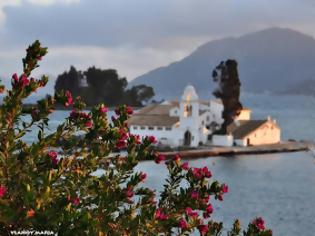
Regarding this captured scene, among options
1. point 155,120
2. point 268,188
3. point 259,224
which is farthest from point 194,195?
point 155,120

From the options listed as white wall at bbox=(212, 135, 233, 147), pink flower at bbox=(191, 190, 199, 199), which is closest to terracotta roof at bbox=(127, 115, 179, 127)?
→ white wall at bbox=(212, 135, 233, 147)

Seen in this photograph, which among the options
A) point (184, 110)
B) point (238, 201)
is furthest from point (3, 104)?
point (184, 110)

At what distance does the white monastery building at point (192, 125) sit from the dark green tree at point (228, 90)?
6.19ft

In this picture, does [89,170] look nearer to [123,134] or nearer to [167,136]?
[123,134]

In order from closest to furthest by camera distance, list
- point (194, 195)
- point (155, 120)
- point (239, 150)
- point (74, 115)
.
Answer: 1. point (194, 195)
2. point (74, 115)
3. point (239, 150)
4. point (155, 120)

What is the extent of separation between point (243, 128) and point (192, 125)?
26.4 feet

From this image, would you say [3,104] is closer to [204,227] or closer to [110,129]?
[110,129]

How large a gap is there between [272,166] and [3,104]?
203 feet

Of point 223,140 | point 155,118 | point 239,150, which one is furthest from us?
point 155,118

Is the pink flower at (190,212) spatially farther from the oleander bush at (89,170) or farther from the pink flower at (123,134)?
the pink flower at (123,134)

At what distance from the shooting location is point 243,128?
84438 millimetres

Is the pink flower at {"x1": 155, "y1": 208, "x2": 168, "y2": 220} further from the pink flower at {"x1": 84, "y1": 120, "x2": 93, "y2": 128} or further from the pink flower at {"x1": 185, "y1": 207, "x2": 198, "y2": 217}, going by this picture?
the pink flower at {"x1": 84, "y1": 120, "x2": 93, "y2": 128}

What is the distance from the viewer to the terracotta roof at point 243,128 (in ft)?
272

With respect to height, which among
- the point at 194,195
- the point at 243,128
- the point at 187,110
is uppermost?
the point at 187,110
